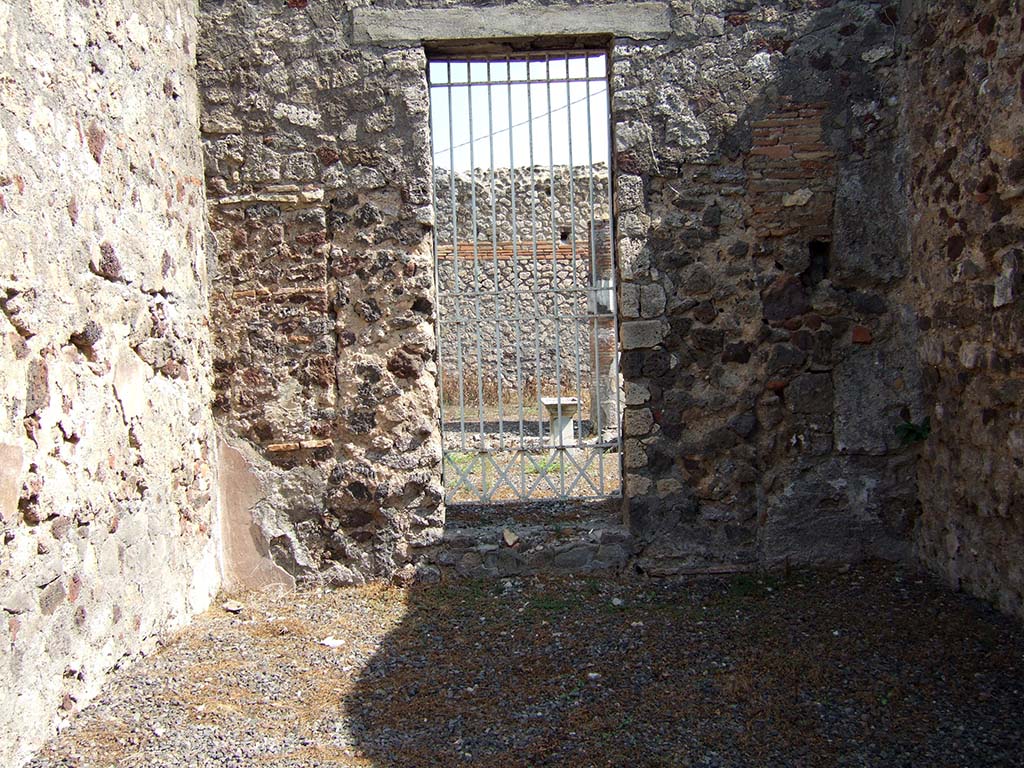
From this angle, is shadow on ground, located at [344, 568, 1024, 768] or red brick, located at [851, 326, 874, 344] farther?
red brick, located at [851, 326, 874, 344]

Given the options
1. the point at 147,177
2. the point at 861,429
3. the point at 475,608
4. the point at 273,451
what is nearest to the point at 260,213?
the point at 147,177

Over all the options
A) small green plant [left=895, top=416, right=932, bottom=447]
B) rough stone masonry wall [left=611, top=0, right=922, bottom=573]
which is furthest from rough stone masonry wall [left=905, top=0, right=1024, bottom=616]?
rough stone masonry wall [left=611, top=0, right=922, bottom=573]

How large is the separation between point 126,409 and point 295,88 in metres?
1.87

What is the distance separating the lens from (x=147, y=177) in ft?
12.0

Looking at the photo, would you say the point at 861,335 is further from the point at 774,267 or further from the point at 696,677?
the point at 696,677

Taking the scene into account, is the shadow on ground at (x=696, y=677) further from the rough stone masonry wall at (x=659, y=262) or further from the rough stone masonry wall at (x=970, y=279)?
the rough stone masonry wall at (x=659, y=262)

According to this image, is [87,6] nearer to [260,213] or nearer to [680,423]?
[260,213]

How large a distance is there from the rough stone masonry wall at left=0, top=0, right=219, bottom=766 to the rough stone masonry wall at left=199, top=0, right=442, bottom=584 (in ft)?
0.58

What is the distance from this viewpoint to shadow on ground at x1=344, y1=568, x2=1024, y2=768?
2746mm

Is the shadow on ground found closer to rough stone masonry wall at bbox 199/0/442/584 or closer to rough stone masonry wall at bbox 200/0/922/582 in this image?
rough stone masonry wall at bbox 200/0/922/582

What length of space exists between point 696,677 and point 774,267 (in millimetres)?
2084

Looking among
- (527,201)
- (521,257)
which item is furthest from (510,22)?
(527,201)

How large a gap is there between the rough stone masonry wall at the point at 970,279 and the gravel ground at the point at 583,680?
1.05 feet

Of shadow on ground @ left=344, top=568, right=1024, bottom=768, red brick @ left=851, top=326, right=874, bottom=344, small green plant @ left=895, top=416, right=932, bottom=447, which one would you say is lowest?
shadow on ground @ left=344, top=568, right=1024, bottom=768
